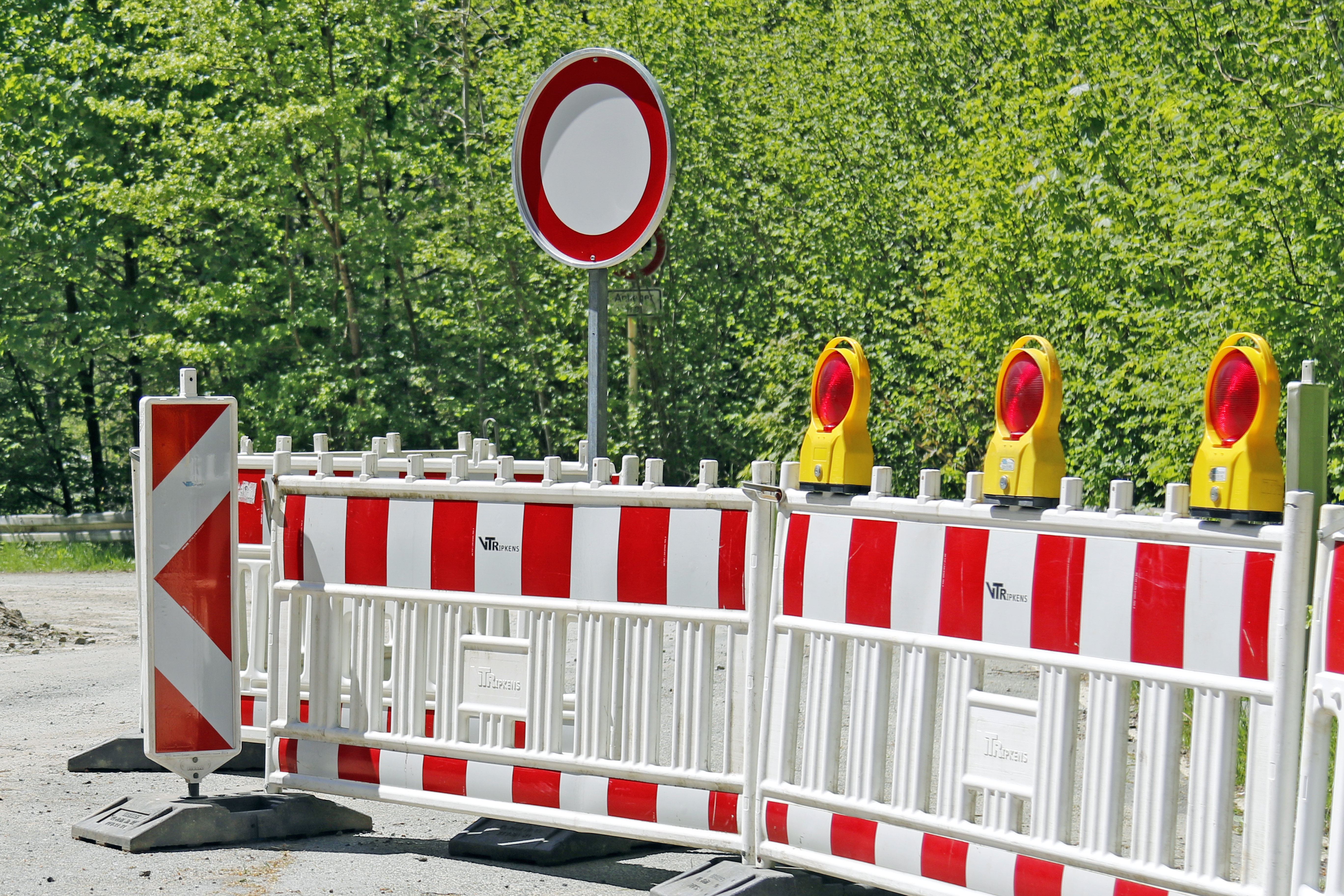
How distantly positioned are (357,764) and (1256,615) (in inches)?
138

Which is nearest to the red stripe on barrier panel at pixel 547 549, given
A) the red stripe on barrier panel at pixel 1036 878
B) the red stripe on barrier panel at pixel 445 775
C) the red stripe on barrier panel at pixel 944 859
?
the red stripe on barrier panel at pixel 445 775

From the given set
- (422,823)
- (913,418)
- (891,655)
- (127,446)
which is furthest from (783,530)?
(127,446)

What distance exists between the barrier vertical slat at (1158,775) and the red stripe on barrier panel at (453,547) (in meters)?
2.59

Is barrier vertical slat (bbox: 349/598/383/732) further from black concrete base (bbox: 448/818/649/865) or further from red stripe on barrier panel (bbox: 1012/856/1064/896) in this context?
red stripe on barrier panel (bbox: 1012/856/1064/896)

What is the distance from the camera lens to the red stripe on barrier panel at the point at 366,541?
18.3 ft

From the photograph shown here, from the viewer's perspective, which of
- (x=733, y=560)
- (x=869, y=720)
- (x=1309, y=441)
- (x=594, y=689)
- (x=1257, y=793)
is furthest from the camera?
(x=594, y=689)

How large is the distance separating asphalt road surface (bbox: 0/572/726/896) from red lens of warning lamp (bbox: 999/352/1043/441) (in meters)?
1.98

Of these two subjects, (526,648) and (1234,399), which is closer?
(1234,399)

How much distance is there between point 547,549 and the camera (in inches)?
205

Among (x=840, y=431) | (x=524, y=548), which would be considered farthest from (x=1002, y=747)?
(x=524, y=548)

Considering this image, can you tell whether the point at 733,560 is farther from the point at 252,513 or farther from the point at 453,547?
the point at 252,513

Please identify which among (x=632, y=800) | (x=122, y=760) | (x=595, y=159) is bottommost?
(x=122, y=760)

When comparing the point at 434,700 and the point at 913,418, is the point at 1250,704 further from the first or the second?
the point at 913,418

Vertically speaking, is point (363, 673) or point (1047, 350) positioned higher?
point (1047, 350)
